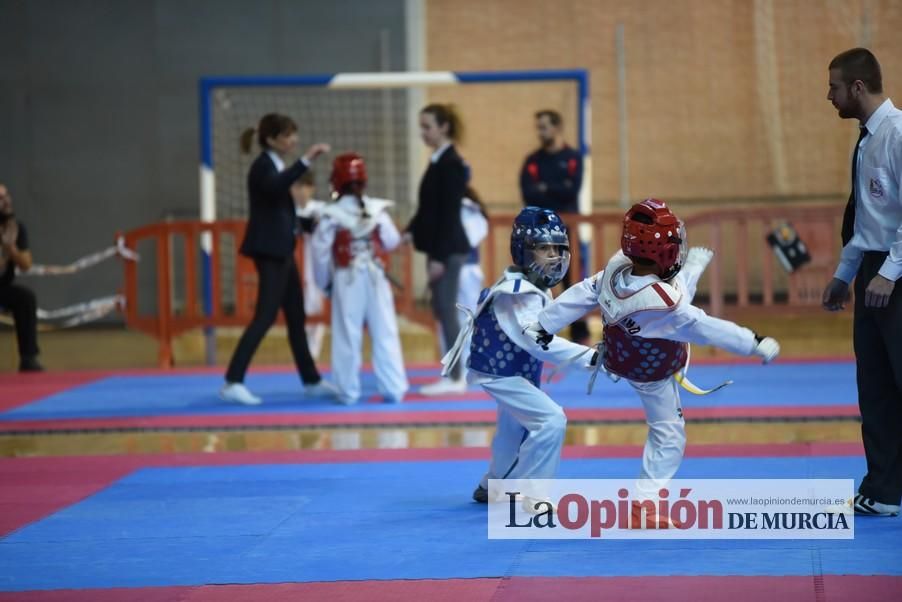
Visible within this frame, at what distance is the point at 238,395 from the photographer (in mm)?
8328

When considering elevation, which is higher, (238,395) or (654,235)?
(654,235)

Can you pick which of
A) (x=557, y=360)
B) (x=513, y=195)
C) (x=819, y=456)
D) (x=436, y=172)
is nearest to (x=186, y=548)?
(x=557, y=360)

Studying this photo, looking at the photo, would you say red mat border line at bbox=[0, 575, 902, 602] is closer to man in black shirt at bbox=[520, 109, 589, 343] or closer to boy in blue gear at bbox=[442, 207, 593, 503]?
boy in blue gear at bbox=[442, 207, 593, 503]

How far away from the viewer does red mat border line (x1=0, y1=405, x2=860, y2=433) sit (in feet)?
24.5

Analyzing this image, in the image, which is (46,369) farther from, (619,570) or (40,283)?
(619,570)

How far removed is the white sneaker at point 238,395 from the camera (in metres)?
8.32

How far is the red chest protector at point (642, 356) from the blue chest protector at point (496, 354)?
436 millimetres

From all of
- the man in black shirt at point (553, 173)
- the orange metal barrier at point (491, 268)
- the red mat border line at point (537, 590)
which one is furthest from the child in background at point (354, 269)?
the red mat border line at point (537, 590)

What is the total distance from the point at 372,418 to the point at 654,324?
3417mm

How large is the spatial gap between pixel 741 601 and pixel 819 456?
2.51 meters

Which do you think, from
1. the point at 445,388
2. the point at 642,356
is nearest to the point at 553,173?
the point at 445,388

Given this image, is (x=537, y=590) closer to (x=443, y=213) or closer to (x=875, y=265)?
(x=875, y=265)

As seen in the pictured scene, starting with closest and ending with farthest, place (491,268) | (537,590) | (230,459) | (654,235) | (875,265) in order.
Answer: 1. (537,590)
2. (654,235)
3. (875,265)
4. (230,459)
5. (491,268)

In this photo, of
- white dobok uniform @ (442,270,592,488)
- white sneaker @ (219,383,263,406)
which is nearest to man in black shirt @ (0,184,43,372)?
white sneaker @ (219,383,263,406)
